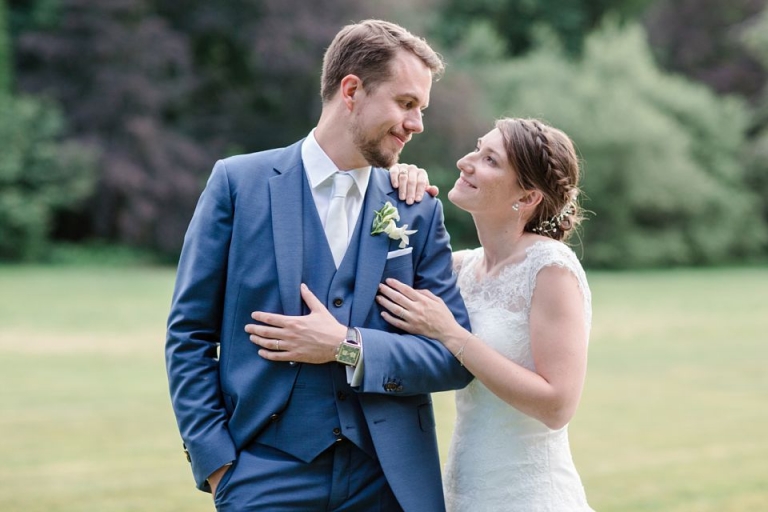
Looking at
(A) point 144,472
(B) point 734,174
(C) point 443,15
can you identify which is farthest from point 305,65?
(A) point 144,472

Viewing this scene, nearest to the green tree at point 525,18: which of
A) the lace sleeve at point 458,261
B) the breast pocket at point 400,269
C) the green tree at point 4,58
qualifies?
the green tree at point 4,58

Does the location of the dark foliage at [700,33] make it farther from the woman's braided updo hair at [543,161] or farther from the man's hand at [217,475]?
the man's hand at [217,475]

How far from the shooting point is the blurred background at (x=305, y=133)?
15.8 metres

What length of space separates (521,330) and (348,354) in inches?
30.8

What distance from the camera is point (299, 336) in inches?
121

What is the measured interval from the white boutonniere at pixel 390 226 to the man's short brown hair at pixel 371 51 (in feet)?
1.32

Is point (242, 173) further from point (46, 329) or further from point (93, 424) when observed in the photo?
point (46, 329)

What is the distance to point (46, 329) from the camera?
15.1m

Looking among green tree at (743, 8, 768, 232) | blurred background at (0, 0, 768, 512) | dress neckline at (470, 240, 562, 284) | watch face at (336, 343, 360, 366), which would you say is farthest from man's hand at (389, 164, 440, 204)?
green tree at (743, 8, 768, 232)

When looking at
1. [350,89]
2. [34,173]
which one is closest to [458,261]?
[350,89]

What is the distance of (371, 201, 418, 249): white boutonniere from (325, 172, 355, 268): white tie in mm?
107

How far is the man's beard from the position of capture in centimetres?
329

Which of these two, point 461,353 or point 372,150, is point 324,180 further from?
point 461,353

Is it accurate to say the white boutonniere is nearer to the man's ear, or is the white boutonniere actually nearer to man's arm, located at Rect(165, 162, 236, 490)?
the man's ear
